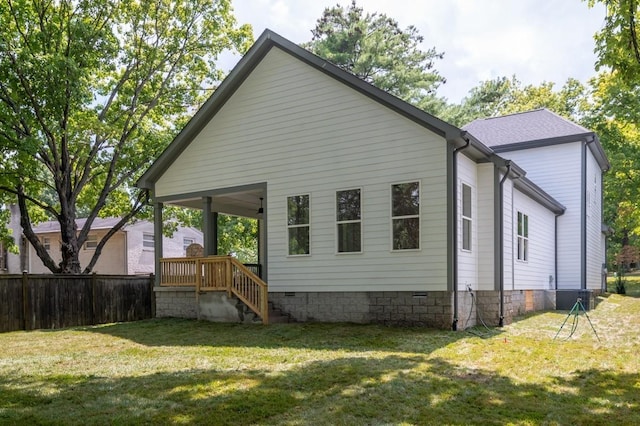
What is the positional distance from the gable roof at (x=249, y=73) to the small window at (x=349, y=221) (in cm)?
222

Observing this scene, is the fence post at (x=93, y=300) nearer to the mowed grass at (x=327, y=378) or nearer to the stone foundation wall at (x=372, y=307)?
the mowed grass at (x=327, y=378)

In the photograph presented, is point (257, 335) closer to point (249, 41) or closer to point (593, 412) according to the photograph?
point (593, 412)

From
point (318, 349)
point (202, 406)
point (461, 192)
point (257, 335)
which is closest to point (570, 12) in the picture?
point (461, 192)

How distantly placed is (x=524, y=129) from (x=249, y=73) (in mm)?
12083

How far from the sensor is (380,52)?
98.9 ft

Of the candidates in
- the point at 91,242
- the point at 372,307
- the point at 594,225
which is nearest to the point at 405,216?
the point at 372,307

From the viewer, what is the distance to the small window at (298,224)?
40.8 ft

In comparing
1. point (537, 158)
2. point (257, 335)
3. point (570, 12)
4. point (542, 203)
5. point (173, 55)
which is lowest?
point (257, 335)

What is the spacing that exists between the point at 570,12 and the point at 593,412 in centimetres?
852

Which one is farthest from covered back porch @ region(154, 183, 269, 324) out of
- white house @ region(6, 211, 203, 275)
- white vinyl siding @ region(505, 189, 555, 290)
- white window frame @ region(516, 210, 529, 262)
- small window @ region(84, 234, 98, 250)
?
small window @ region(84, 234, 98, 250)

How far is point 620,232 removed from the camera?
39.6 m

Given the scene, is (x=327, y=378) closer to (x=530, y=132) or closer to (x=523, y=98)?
(x=530, y=132)

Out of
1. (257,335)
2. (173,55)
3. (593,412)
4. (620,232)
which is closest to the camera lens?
(593,412)

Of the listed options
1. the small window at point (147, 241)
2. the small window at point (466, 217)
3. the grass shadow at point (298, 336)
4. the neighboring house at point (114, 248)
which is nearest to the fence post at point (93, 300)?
the grass shadow at point (298, 336)
